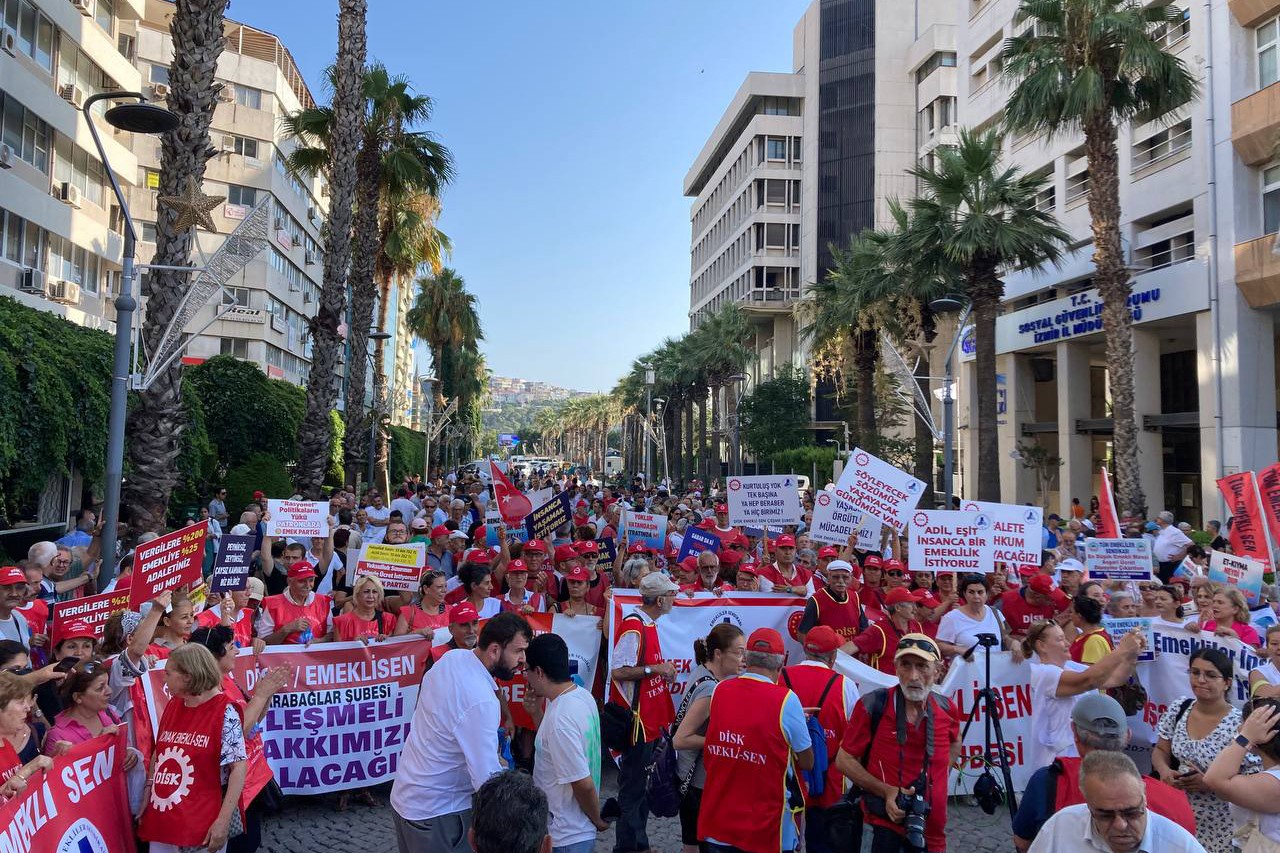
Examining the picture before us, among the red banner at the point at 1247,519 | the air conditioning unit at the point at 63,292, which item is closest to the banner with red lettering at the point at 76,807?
the red banner at the point at 1247,519

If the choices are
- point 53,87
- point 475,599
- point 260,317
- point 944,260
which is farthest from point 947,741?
point 260,317

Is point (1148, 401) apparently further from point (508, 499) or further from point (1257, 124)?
point (508, 499)

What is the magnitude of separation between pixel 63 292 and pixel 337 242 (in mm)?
10315

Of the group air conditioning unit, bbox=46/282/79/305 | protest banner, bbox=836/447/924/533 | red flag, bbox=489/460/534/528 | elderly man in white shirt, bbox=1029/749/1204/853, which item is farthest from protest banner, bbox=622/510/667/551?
air conditioning unit, bbox=46/282/79/305

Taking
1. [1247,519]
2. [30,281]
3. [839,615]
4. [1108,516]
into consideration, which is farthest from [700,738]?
[30,281]

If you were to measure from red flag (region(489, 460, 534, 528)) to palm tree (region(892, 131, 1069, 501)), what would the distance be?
15.6 m

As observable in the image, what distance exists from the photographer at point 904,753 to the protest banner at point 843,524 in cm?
616

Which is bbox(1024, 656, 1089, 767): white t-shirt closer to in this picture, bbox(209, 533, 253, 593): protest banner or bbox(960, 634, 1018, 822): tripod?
Answer: bbox(960, 634, 1018, 822): tripod

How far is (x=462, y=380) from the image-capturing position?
74.7 metres

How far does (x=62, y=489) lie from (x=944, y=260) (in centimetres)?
2120

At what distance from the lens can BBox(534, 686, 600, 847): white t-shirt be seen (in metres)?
3.97

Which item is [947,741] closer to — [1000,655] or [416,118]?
[1000,655]

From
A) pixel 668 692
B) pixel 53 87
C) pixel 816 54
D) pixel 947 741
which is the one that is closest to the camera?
pixel 947 741

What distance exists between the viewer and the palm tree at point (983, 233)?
78.2ft
